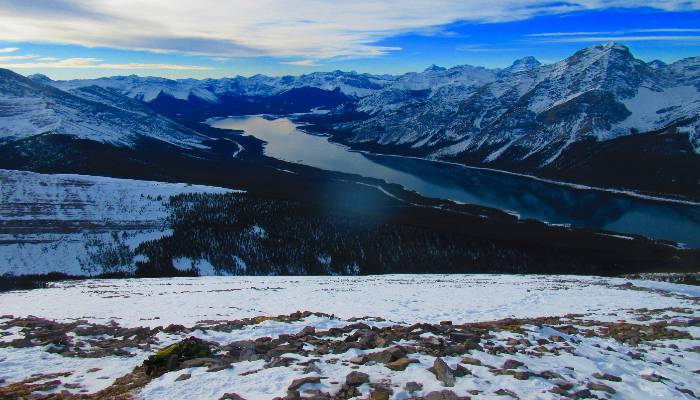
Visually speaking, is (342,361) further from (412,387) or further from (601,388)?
(601,388)

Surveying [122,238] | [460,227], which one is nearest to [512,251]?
[460,227]

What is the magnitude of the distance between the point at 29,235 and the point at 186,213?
114ft

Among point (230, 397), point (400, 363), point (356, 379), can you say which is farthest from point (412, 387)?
point (230, 397)

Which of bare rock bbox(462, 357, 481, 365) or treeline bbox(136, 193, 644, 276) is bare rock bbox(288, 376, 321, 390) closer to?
bare rock bbox(462, 357, 481, 365)

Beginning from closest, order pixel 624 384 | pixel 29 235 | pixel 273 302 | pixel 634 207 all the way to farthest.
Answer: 1. pixel 624 384
2. pixel 273 302
3. pixel 29 235
4. pixel 634 207

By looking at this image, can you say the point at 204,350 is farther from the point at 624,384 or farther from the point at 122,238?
the point at 122,238

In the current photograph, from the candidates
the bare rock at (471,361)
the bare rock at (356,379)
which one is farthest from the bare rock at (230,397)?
the bare rock at (471,361)

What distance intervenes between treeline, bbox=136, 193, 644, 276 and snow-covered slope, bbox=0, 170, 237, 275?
7.01 metres

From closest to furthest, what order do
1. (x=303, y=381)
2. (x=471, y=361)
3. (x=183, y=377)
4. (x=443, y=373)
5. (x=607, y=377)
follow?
1. (x=303, y=381)
2. (x=443, y=373)
3. (x=183, y=377)
4. (x=607, y=377)
5. (x=471, y=361)

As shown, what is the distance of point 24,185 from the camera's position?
4747 inches

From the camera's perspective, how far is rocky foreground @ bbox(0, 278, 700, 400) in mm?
14984

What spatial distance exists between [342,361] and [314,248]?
94.4 m

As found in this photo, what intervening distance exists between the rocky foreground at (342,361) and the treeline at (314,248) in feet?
251

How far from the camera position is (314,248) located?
111312 mm
